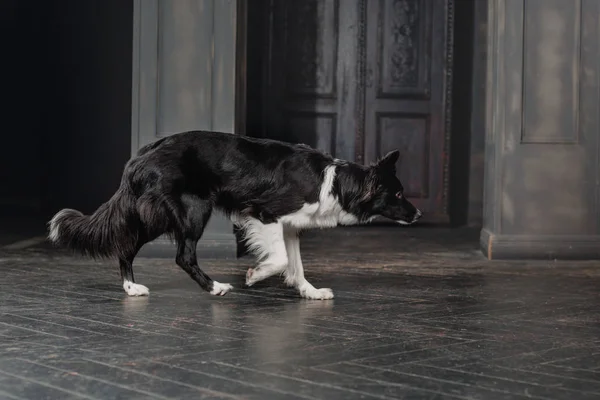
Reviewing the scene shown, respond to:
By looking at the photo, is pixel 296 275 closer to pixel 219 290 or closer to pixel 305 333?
pixel 219 290

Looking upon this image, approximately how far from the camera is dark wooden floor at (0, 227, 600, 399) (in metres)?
3.01

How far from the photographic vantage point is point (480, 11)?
30.3ft

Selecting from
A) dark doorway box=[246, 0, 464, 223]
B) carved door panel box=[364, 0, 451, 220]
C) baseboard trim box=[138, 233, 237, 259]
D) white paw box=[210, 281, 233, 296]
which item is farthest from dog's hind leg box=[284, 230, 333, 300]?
carved door panel box=[364, 0, 451, 220]

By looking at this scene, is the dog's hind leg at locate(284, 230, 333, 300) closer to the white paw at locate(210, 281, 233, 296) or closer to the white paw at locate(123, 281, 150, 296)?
the white paw at locate(210, 281, 233, 296)

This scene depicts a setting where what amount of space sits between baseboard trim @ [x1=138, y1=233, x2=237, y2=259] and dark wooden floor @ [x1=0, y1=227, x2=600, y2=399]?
213 mm

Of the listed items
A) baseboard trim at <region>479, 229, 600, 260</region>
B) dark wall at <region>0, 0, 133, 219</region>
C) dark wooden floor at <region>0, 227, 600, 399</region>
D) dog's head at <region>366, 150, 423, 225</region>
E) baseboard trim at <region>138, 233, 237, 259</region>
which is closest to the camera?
dark wooden floor at <region>0, 227, 600, 399</region>

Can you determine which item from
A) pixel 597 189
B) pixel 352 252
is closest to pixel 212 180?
pixel 352 252

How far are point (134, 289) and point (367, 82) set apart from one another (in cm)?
476

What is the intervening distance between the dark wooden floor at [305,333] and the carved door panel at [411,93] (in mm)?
2873

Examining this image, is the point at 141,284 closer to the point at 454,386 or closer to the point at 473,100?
the point at 454,386

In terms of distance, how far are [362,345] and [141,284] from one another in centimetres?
195

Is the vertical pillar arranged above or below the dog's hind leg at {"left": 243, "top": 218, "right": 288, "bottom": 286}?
above

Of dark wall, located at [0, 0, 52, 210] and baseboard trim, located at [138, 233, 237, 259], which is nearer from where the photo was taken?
baseboard trim, located at [138, 233, 237, 259]

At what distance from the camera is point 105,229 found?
4887 mm
